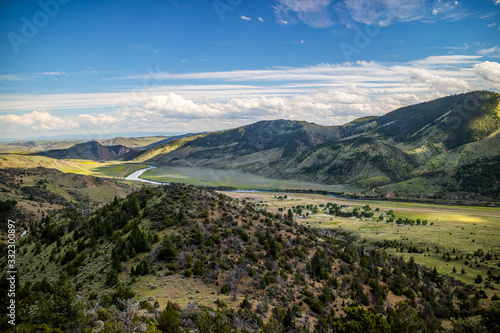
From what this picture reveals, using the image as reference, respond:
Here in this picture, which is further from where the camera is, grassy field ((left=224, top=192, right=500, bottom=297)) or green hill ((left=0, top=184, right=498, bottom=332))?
grassy field ((left=224, top=192, right=500, bottom=297))

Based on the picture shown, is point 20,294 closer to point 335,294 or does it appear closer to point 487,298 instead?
point 335,294

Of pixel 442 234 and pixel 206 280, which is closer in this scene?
pixel 206 280

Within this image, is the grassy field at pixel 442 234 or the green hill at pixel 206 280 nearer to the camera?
the green hill at pixel 206 280

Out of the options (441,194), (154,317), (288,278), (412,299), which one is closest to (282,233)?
(288,278)

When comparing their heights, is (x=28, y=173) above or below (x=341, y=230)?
above

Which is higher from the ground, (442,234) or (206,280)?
(206,280)

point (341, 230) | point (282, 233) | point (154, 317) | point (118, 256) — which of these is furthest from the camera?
point (341, 230)

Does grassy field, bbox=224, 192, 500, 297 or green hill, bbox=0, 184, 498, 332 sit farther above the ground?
green hill, bbox=0, 184, 498, 332

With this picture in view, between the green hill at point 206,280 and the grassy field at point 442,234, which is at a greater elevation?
the green hill at point 206,280
